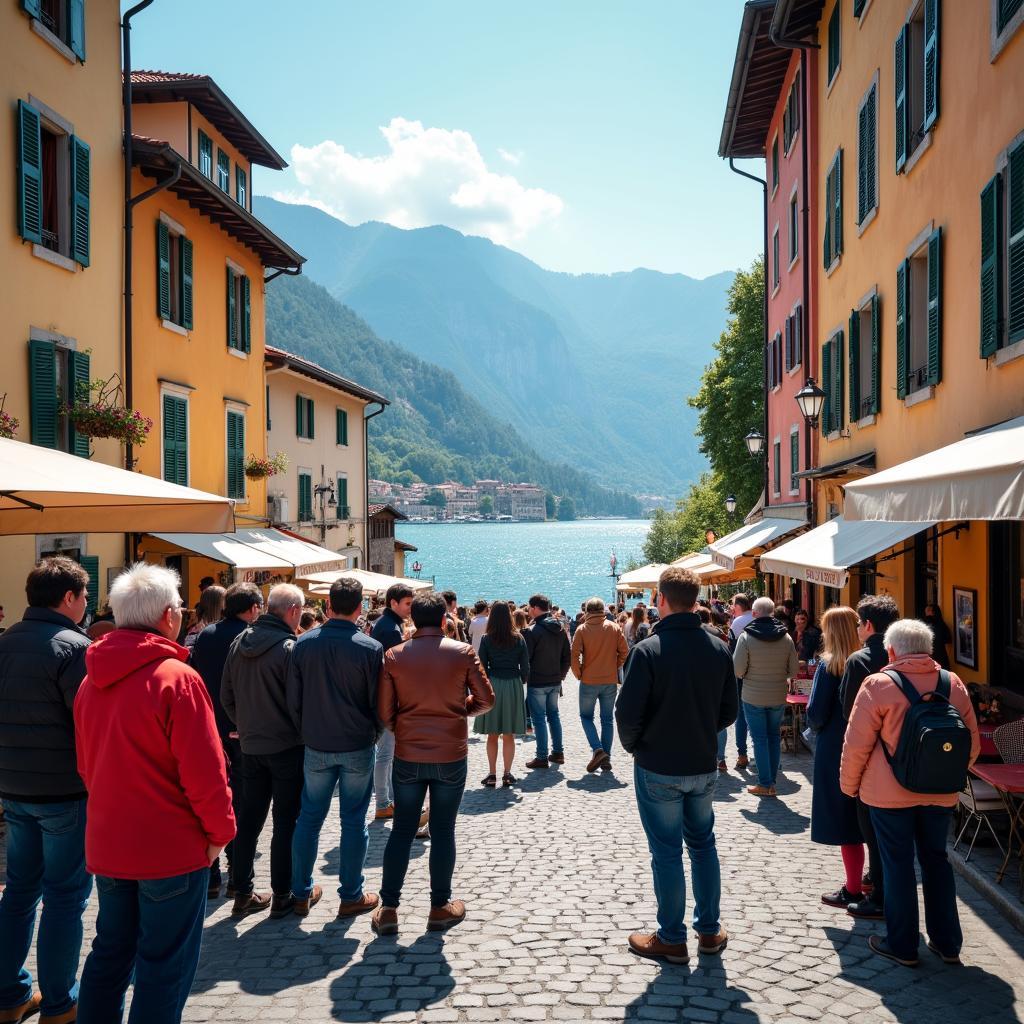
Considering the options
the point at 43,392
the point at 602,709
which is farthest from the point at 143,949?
the point at 43,392

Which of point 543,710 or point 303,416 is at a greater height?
point 303,416

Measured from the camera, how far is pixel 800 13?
18594mm

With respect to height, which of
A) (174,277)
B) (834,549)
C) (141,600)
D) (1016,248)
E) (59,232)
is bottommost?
(834,549)

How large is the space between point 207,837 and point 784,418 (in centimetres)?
2239

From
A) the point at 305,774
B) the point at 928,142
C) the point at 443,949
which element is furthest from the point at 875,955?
the point at 928,142

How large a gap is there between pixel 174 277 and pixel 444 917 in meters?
14.8

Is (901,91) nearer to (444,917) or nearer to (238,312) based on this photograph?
(444,917)

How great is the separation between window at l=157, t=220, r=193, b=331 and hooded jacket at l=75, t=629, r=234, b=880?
1412 centimetres

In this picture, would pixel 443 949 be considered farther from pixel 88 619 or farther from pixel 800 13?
pixel 800 13

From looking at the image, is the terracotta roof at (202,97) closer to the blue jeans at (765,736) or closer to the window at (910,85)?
the window at (910,85)

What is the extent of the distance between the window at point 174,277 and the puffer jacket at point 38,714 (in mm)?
13275

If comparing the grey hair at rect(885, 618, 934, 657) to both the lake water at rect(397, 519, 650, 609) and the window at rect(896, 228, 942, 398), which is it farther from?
the lake water at rect(397, 519, 650, 609)

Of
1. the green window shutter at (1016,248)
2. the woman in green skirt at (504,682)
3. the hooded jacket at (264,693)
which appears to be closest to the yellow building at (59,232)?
the woman in green skirt at (504,682)

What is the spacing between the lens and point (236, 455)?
2091 centimetres
